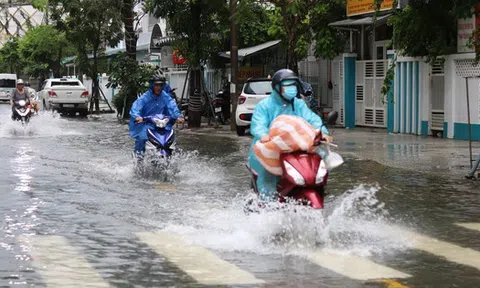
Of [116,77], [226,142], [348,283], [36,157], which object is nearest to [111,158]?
[36,157]

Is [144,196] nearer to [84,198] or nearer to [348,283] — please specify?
[84,198]

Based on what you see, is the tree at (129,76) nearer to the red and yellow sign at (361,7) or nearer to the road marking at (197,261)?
the red and yellow sign at (361,7)

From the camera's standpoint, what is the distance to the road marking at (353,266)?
771 cm

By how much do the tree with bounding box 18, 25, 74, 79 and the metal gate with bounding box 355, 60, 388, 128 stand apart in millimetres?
29605

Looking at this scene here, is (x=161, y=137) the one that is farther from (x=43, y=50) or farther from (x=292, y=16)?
(x=43, y=50)

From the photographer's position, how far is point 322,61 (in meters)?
32.4

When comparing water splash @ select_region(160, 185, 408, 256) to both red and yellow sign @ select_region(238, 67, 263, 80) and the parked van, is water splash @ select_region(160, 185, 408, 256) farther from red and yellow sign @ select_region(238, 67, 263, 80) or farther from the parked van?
the parked van

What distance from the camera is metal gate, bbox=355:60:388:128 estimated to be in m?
28.3

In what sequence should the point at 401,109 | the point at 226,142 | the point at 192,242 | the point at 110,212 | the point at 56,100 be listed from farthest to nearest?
the point at 56,100
the point at 401,109
the point at 226,142
the point at 110,212
the point at 192,242

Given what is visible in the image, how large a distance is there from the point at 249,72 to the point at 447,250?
26657 millimetres

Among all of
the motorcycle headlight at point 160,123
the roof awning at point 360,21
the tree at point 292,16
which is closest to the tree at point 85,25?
the roof awning at point 360,21

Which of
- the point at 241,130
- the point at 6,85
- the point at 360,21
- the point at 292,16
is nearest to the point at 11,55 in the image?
the point at 6,85

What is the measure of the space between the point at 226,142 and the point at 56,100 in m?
21.7

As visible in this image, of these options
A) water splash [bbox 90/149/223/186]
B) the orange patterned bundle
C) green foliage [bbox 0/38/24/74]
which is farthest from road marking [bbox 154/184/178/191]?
green foliage [bbox 0/38/24/74]
